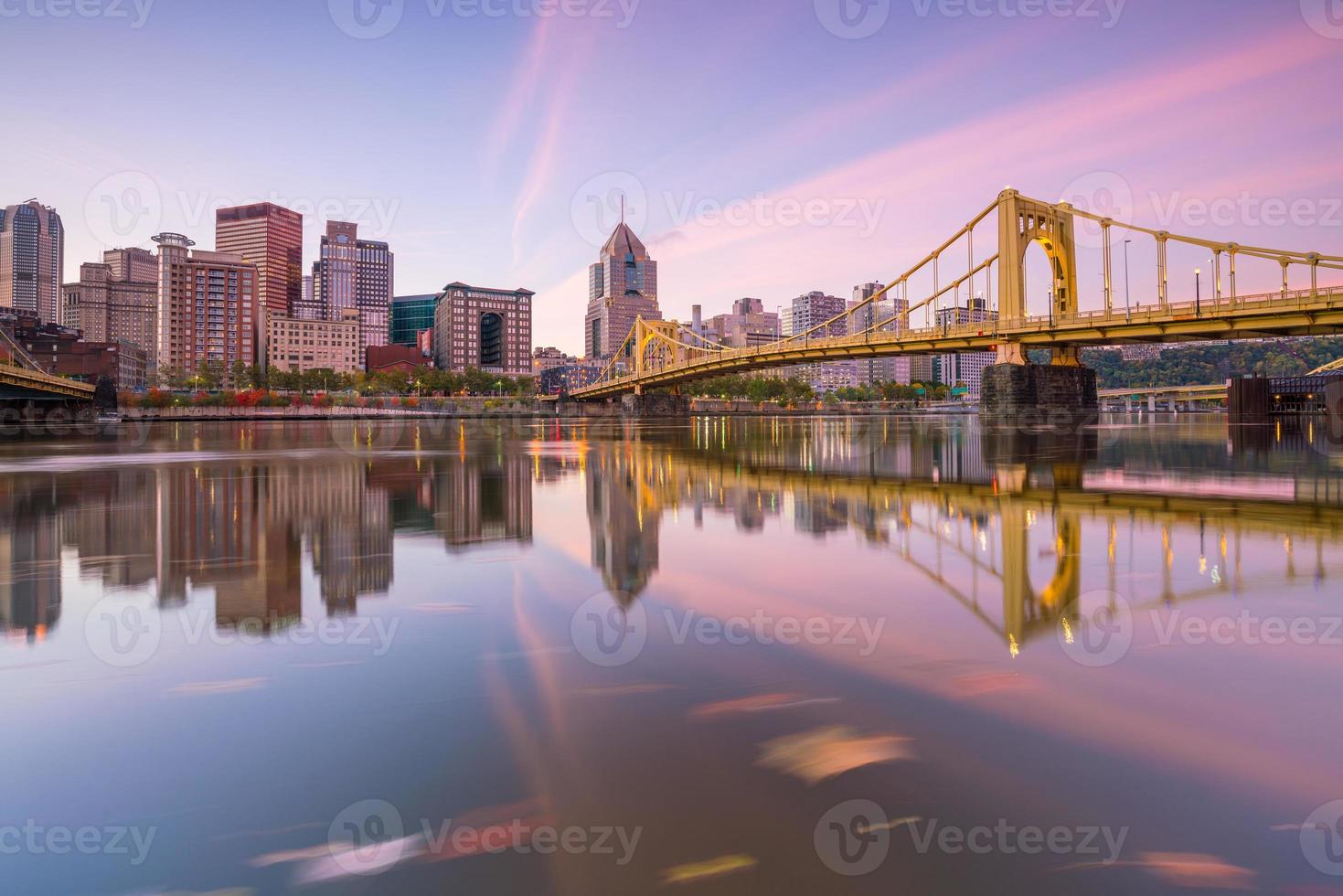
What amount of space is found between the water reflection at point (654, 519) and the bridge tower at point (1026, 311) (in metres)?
29.9

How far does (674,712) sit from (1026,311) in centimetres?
6186

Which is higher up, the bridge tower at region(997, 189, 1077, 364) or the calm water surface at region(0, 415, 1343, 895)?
the bridge tower at region(997, 189, 1077, 364)

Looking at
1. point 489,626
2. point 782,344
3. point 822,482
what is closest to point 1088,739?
point 489,626

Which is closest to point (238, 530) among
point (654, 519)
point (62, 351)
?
point (654, 519)

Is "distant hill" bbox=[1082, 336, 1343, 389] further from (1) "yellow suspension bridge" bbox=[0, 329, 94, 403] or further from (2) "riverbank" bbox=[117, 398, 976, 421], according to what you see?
(1) "yellow suspension bridge" bbox=[0, 329, 94, 403]

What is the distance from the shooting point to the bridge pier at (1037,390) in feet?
175

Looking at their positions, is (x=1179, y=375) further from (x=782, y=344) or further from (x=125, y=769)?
(x=125, y=769)

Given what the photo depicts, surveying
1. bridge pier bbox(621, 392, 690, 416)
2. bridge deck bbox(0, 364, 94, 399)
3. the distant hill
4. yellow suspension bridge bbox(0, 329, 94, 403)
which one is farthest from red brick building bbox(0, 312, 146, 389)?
the distant hill

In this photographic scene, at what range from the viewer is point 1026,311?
5819cm

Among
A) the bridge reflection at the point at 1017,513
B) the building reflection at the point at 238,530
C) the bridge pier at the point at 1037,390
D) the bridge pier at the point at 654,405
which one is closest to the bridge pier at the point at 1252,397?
the bridge pier at the point at 1037,390

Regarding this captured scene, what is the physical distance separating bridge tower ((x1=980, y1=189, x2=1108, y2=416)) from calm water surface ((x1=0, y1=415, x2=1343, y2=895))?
46.7 metres

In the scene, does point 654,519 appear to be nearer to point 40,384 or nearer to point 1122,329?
point 1122,329

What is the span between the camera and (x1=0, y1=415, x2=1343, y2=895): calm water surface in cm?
287

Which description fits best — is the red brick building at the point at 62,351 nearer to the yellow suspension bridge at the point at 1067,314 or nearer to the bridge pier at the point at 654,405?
the bridge pier at the point at 654,405
